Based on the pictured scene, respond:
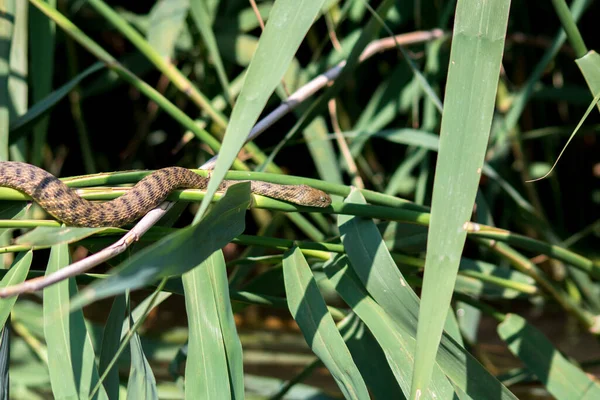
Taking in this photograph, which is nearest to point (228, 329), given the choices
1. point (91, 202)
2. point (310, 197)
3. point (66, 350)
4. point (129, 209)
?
point (66, 350)

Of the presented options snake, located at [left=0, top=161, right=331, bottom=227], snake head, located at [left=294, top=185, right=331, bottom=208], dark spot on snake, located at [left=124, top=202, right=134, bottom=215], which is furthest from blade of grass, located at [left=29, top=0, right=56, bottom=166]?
snake head, located at [left=294, top=185, right=331, bottom=208]

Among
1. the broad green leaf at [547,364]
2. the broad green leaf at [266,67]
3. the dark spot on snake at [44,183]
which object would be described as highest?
the broad green leaf at [266,67]

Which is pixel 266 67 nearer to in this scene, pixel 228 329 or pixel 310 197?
pixel 228 329

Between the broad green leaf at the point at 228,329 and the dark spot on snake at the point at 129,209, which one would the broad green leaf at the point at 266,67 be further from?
the dark spot on snake at the point at 129,209

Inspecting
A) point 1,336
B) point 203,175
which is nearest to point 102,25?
point 203,175

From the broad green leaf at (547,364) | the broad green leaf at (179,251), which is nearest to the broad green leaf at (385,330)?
the broad green leaf at (179,251)
